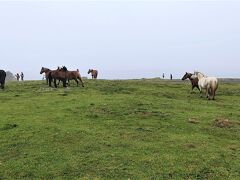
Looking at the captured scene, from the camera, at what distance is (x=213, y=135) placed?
22.9 meters

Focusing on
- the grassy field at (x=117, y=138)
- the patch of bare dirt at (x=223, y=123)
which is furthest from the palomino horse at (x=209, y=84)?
the patch of bare dirt at (x=223, y=123)

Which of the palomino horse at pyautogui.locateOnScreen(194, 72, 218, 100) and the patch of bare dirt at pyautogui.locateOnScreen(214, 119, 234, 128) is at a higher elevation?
the palomino horse at pyautogui.locateOnScreen(194, 72, 218, 100)

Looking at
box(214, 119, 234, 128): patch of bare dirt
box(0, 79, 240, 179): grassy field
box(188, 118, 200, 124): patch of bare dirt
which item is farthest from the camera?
box(188, 118, 200, 124): patch of bare dirt

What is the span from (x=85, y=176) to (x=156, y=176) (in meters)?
2.77

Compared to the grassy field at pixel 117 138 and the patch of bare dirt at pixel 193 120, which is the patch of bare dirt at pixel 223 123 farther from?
the patch of bare dirt at pixel 193 120

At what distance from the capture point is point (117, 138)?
70.6 ft

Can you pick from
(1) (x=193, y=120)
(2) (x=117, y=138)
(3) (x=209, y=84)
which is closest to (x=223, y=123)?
(1) (x=193, y=120)

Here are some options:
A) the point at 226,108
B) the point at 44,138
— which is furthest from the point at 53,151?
the point at 226,108

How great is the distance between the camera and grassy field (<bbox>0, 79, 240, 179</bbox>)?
17609 mm

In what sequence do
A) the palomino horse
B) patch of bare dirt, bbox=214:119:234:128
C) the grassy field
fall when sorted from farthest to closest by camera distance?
the palomino horse, patch of bare dirt, bbox=214:119:234:128, the grassy field

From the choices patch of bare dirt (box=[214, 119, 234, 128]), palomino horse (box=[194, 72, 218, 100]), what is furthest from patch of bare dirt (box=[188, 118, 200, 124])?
palomino horse (box=[194, 72, 218, 100])

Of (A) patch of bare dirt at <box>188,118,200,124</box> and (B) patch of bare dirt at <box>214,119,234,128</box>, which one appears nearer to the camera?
(B) patch of bare dirt at <box>214,119,234,128</box>

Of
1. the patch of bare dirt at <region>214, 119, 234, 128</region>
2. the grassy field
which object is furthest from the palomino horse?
the patch of bare dirt at <region>214, 119, 234, 128</region>

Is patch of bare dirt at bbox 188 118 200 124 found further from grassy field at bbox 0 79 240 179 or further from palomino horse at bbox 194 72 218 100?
palomino horse at bbox 194 72 218 100
